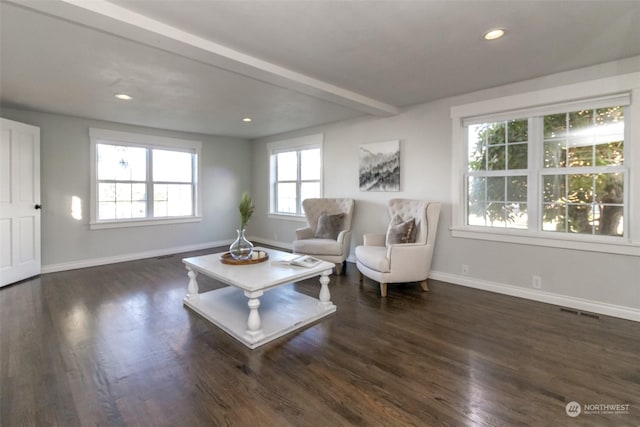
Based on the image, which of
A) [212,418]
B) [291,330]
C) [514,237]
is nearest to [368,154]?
[514,237]

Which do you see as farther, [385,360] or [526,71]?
[526,71]

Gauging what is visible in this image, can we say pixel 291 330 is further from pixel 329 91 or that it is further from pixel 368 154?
pixel 368 154

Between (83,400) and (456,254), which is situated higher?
(456,254)

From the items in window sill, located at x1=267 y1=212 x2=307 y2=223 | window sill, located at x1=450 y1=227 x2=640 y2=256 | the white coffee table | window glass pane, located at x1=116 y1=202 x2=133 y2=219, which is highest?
window glass pane, located at x1=116 y1=202 x2=133 y2=219

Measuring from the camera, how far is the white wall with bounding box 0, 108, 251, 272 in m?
4.41

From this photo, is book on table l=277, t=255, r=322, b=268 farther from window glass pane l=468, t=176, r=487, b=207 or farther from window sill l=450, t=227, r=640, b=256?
window glass pane l=468, t=176, r=487, b=207

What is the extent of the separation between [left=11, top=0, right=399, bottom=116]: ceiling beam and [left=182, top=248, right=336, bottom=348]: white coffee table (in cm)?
185

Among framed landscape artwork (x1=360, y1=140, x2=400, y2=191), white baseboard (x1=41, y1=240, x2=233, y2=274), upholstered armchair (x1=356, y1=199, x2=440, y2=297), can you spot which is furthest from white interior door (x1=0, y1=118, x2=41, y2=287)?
framed landscape artwork (x1=360, y1=140, x2=400, y2=191)

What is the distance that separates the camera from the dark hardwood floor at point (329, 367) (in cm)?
162

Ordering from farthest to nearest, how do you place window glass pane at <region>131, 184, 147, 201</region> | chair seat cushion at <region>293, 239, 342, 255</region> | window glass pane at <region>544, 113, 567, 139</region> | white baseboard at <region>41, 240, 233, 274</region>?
window glass pane at <region>131, 184, 147, 201</region>, white baseboard at <region>41, 240, 233, 274</region>, chair seat cushion at <region>293, 239, 342, 255</region>, window glass pane at <region>544, 113, 567, 139</region>

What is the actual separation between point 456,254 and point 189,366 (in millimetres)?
3224

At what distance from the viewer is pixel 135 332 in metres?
2.54

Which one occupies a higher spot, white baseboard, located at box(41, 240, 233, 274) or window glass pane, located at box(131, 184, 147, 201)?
window glass pane, located at box(131, 184, 147, 201)

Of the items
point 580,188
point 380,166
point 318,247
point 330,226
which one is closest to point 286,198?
point 330,226
